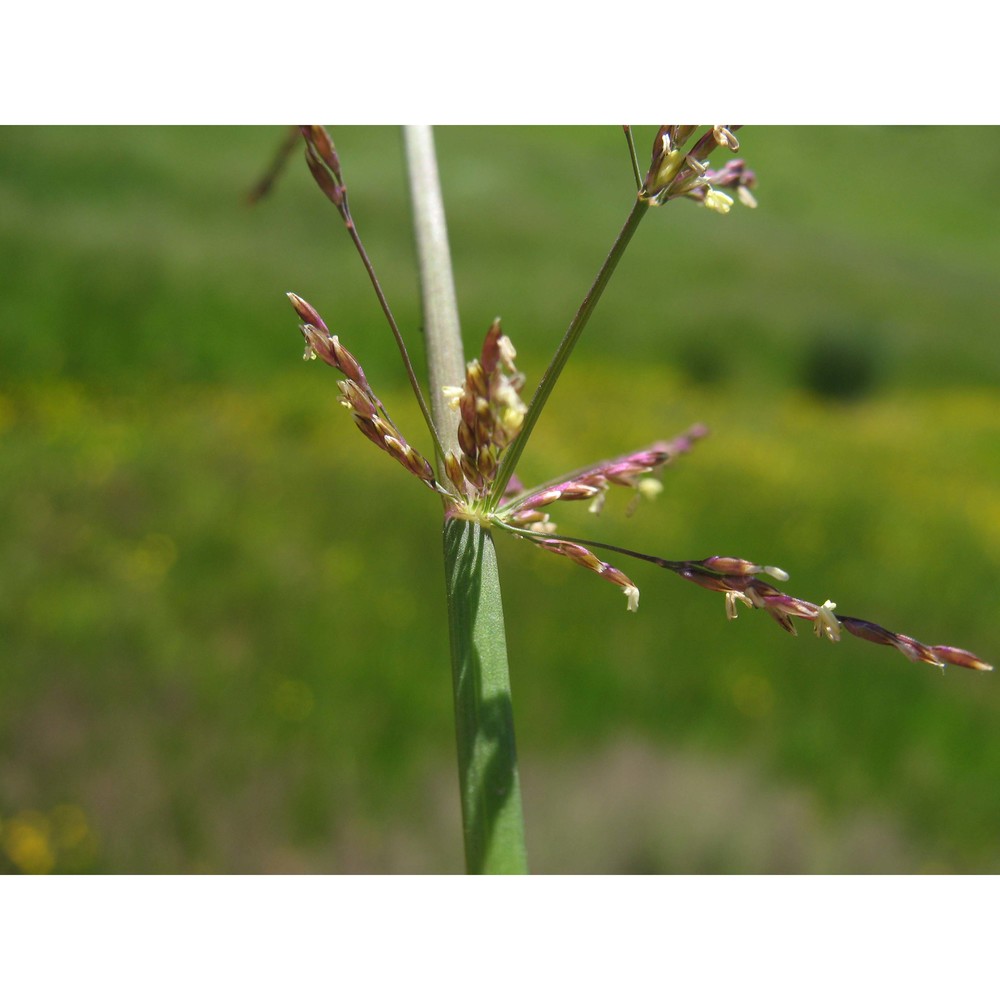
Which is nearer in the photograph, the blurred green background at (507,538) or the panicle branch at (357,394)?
the panicle branch at (357,394)

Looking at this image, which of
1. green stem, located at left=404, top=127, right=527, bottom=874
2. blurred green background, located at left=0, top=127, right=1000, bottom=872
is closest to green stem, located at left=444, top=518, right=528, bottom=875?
green stem, located at left=404, top=127, right=527, bottom=874

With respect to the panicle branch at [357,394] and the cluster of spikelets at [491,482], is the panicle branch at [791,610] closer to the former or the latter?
the cluster of spikelets at [491,482]

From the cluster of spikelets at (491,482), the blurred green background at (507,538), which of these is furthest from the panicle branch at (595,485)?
the blurred green background at (507,538)

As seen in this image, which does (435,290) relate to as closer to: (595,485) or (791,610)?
(595,485)

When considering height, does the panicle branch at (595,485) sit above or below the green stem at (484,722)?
above

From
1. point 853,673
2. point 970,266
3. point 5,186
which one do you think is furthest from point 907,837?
point 5,186

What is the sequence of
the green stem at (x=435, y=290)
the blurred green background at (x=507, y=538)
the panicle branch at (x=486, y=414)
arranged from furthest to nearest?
the blurred green background at (x=507, y=538)
the green stem at (x=435, y=290)
the panicle branch at (x=486, y=414)

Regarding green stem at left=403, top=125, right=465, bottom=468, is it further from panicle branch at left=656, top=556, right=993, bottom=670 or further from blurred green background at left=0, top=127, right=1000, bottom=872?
blurred green background at left=0, top=127, right=1000, bottom=872
